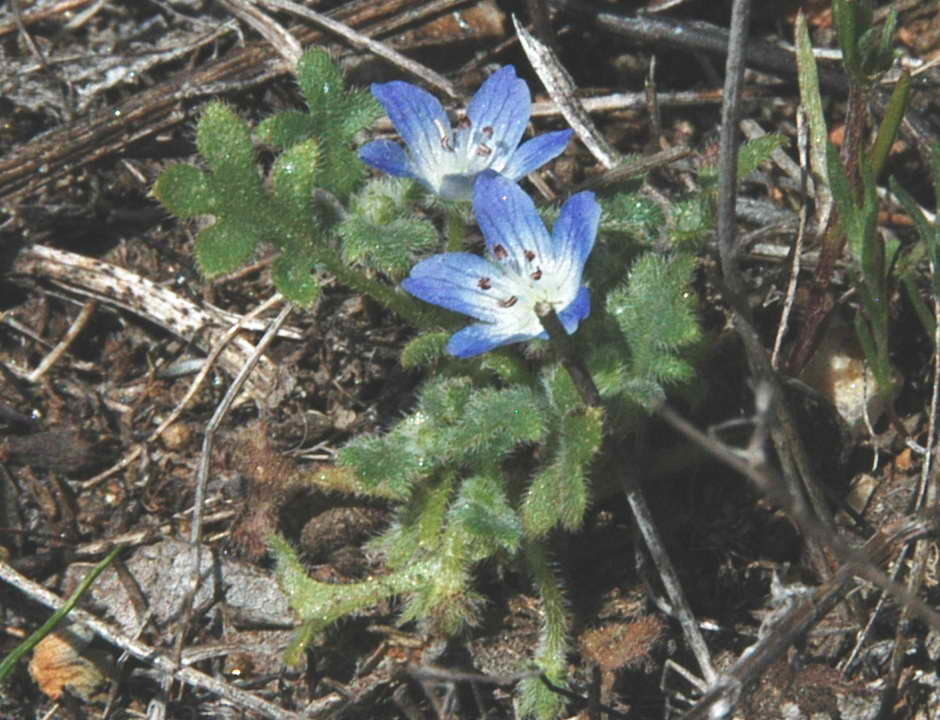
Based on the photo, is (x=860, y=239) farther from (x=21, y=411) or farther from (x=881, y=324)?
(x=21, y=411)

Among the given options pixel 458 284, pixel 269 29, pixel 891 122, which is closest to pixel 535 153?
pixel 458 284

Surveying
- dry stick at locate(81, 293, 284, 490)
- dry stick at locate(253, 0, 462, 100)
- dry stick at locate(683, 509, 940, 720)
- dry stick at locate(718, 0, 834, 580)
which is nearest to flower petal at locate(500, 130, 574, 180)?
dry stick at locate(718, 0, 834, 580)

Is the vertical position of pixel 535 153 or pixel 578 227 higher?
pixel 535 153

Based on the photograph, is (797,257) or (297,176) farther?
(797,257)

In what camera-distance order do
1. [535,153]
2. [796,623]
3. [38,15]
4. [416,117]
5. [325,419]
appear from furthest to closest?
[38,15], [325,419], [416,117], [535,153], [796,623]

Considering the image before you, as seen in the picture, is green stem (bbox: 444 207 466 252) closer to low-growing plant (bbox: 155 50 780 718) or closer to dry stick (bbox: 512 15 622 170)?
low-growing plant (bbox: 155 50 780 718)

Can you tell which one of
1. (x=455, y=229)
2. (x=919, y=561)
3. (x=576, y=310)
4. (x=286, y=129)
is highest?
(x=286, y=129)

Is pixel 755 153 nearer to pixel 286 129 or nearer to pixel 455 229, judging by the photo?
pixel 455 229
